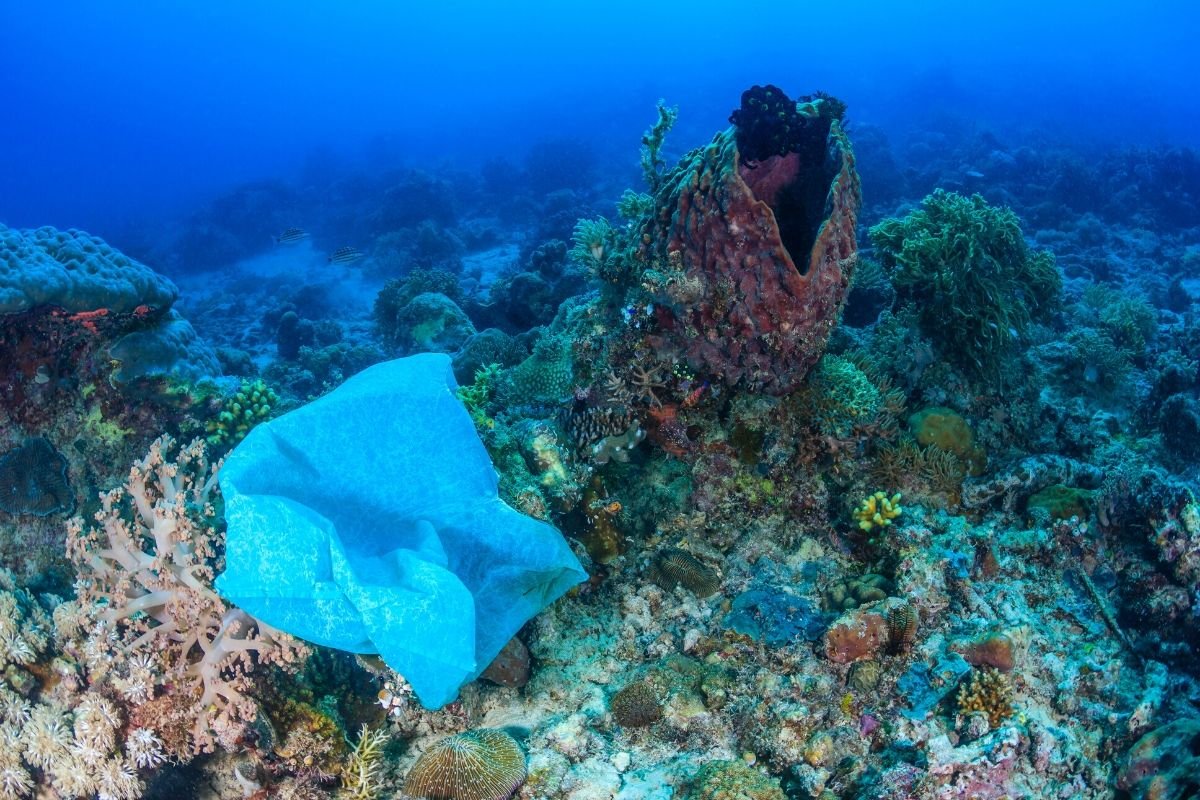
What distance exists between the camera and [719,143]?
4.38 meters

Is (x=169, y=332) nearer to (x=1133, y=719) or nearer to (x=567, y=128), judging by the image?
(x=1133, y=719)

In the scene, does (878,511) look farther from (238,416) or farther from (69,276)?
(69,276)

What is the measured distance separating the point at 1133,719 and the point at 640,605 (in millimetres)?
2689

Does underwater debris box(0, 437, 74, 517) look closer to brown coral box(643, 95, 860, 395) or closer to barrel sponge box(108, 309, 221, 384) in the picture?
barrel sponge box(108, 309, 221, 384)

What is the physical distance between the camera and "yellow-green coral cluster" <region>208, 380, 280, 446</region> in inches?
225

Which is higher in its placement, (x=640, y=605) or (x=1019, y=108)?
(x=1019, y=108)

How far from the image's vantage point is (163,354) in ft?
18.4

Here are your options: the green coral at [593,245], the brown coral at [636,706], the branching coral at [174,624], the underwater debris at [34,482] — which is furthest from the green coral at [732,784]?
the underwater debris at [34,482]

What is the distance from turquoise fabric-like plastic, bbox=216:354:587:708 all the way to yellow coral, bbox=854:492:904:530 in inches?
88.0

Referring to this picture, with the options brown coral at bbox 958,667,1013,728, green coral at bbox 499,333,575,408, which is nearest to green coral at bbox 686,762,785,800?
brown coral at bbox 958,667,1013,728

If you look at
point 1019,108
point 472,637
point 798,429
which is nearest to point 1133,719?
point 798,429

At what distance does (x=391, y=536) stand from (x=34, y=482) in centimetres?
409

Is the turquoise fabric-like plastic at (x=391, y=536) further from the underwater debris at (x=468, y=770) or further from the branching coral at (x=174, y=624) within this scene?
the branching coral at (x=174, y=624)

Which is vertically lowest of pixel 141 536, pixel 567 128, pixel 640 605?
pixel 640 605
